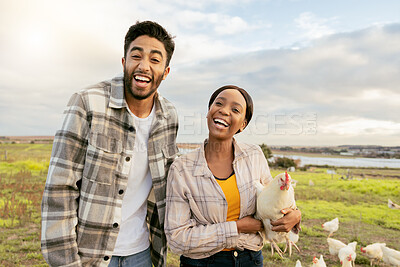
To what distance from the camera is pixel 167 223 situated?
2.43 meters

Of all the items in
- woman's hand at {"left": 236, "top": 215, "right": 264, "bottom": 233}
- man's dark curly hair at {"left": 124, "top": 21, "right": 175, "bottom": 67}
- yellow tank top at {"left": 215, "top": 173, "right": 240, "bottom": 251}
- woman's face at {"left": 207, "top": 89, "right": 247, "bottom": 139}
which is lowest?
woman's hand at {"left": 236, "top": 215, "right": 264, "bottom": 233}

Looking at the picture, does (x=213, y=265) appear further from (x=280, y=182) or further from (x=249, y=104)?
(x=249, y=104)

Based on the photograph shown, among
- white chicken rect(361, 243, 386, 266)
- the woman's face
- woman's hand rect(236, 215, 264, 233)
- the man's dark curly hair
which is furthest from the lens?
white chicken rect(361, 243, 386, 266)

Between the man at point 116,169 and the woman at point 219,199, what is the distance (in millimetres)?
358

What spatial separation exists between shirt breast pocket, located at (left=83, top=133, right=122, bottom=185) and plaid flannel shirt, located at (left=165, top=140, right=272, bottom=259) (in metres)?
0.52

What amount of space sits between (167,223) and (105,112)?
1.10 m

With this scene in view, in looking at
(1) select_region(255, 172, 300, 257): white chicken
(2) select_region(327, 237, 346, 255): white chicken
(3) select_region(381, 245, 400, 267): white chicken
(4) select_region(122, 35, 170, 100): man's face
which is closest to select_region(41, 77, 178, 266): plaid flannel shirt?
(4) select_region(122, 35, 170, 100): man's face

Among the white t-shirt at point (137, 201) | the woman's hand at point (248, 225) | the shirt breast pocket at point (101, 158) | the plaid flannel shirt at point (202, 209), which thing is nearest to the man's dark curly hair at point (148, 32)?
the white t-shirt at point (137, 201)

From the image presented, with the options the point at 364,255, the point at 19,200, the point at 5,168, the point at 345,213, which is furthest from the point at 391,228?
the point at 5,168

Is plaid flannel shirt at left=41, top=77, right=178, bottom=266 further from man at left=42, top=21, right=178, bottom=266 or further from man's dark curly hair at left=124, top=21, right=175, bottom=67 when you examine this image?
man's dark curly hair at left=124, top=21, right=175, bottom=67

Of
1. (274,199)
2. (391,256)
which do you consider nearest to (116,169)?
(274,199)

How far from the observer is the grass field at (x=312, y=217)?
6.97 meters

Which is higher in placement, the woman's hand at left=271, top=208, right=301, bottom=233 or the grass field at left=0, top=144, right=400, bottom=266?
the woman's hand at left=271, top=208, right=301, bottom=233

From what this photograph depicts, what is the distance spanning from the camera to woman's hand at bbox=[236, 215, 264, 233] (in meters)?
2.44
